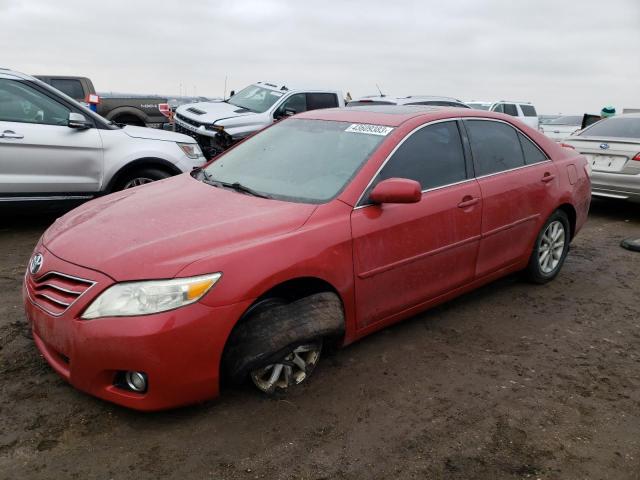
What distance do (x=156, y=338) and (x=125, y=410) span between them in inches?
24.1

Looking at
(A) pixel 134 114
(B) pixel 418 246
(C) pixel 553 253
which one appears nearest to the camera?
(B) pixel 418 246

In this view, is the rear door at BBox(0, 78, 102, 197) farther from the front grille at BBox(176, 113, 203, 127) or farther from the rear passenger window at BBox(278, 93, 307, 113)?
the rear passenger window at BBox(278, 93, 307, 113)

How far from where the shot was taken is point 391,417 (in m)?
2.86

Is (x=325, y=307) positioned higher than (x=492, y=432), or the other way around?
(x=325, y=307)

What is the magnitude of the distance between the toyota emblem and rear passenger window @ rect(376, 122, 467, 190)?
1.93 meters

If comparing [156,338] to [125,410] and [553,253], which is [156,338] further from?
[553,253]

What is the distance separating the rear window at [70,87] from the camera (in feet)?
44.1

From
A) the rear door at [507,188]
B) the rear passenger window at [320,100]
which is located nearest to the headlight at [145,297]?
the rear door at [507,188]

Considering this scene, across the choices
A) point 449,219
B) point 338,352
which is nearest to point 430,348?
point 338,352

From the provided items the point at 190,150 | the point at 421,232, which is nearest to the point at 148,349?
the point at 421,232

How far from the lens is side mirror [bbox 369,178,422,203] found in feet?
10.4

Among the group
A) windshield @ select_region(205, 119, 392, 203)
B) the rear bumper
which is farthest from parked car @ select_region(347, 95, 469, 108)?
windshield @ select_region(205, 119, 392, 203)

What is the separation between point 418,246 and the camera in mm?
3469

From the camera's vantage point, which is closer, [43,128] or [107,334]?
[107,334]
